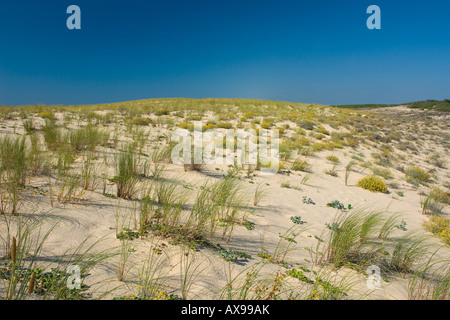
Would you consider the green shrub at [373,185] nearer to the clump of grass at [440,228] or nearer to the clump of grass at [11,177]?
the clump of grass at [440,228]

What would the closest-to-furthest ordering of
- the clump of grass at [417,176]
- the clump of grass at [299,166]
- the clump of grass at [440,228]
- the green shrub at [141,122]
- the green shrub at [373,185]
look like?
the clump of grass at [440,228] < the green shrub at [373,185] < the clump of grass at [299,166] < the clump of grass at [417,176] < the green shrub at [141,122]

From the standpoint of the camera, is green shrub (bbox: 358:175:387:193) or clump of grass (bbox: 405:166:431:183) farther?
clump of grass (bbox: 405:166:431:183)

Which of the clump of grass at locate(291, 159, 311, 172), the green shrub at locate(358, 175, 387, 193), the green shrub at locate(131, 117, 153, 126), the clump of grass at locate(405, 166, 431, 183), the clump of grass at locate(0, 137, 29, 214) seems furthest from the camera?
the green shrub at locate(131, 117, 153, 126)

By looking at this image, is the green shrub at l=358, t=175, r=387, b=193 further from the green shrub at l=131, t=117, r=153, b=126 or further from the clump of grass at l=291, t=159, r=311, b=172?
the green shrub at l=131, t=117, r=153, b=126

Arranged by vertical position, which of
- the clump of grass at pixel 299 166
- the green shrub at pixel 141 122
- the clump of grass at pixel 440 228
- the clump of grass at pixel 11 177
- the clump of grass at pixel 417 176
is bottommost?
the clump of grass at pixel 440 228

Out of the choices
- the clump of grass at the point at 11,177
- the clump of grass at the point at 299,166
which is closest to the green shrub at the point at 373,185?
the clump of grass at the point at 299,166

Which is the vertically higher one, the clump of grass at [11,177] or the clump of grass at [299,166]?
the clump of grass at [11,177]

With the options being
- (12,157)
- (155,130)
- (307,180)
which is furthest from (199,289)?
(155,130)

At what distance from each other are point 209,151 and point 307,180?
3880mm

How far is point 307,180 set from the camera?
8320mm

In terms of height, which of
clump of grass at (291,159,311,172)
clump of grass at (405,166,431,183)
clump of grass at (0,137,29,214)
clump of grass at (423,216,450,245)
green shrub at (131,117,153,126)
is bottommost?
clump of grass at (423,216,450,245)

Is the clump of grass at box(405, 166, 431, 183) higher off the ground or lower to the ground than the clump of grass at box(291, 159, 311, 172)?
lower

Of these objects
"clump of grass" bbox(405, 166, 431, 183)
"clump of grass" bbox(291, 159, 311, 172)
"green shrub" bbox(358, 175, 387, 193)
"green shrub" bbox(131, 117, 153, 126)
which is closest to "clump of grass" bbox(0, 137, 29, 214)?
"green shrub" bbox(131, 117, 153, 126)
